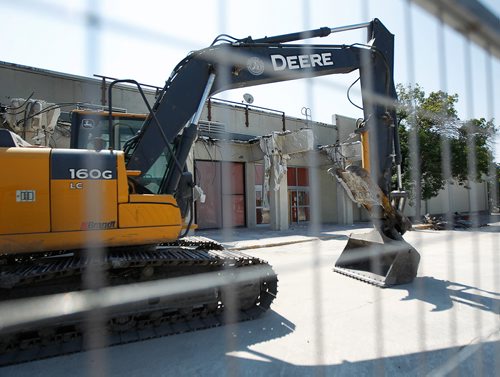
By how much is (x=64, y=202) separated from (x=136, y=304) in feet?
3.95

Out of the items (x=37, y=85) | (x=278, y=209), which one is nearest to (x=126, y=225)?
(x=37, y=85)

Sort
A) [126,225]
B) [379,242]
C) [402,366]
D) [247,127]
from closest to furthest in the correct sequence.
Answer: [402,366], [126,225], [379,242], [247,127]

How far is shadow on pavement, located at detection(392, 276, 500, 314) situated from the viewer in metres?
4.16

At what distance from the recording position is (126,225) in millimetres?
3406

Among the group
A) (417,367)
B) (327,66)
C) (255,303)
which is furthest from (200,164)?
(417,367)

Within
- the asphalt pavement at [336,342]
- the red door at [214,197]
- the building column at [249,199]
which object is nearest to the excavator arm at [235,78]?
the asphalt pavement at [336,342]

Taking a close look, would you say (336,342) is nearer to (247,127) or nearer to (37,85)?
(37,85)

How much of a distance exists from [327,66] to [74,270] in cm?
438

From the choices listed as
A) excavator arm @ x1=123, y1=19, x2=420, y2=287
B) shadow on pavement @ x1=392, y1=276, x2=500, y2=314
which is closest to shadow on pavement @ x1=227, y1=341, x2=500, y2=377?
shadow on pavement @ x1=392, y1=276, x2=500, y2=314

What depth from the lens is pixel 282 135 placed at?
45.2 ft

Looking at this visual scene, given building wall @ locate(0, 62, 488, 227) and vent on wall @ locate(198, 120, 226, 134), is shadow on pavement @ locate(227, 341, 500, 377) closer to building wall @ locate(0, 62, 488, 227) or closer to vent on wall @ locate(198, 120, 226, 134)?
vent on wall @ locate(198, 120, 226, 134)

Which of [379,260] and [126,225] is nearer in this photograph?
[126,225]

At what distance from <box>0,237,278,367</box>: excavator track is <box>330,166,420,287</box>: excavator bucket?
79.8 inches

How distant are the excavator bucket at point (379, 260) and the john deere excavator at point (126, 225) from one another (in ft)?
0.58
